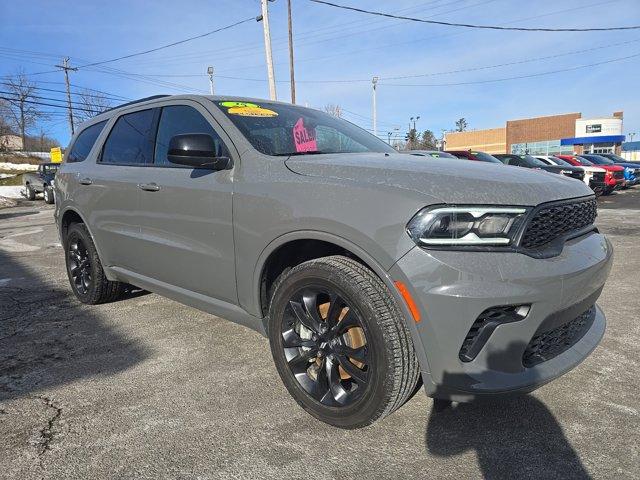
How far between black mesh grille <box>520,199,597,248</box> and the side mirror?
1714 millimetres

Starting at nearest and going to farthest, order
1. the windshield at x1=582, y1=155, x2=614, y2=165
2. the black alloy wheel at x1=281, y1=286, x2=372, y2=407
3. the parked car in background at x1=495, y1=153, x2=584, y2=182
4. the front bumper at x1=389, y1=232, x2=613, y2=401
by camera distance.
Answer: the front bumper at x1=389, y1=232, x2=613, y2=401 < the black alloy wheel at x1=281, y1=286, x2=372, y2=407 < the parked car in background at x1=495, y1=153, x2=584, y2=182 < the windshield at x1=582, y1=155, x2=614, y2=165

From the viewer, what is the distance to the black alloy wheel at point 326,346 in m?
2.35

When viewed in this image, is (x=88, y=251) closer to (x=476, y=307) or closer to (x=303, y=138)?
(x=303, y=138)

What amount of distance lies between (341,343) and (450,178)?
941mm

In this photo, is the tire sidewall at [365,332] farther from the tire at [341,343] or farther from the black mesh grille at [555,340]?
the black mesh grille at [555,340]

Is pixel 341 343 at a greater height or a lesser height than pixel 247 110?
lesser

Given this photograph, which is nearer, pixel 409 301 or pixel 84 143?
pixel 409 301

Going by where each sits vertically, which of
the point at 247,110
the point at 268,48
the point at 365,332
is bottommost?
the point at 365,332

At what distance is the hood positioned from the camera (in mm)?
2111

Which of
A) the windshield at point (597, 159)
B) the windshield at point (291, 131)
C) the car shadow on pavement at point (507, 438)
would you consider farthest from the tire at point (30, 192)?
the car shadow on pavement at point (507, 438)

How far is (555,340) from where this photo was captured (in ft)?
7.59

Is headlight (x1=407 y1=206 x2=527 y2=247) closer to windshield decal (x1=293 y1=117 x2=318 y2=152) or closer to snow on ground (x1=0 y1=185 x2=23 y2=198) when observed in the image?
windshield decal (x1=293 y1=117 x2=318 y2=152)

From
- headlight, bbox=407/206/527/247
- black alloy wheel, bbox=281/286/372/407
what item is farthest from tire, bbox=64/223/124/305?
headlight, bbox=407/206/527/247

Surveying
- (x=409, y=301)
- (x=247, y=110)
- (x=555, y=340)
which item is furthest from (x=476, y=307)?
(x=247, y=110)
